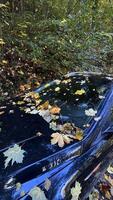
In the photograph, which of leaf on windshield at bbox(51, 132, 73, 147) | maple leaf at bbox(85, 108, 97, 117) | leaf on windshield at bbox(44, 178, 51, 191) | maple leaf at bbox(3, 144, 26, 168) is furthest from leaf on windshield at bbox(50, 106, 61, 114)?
leaf on windshield at bbox(44, 178, 51, 191)

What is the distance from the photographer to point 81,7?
9148mm

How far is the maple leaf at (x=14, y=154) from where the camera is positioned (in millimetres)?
3348

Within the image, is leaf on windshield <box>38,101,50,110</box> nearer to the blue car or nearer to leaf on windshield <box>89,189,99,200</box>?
the blue car

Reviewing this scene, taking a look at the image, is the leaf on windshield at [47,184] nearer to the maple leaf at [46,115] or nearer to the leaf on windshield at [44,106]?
the maple leaf at [46,115]

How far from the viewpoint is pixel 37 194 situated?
10.2 feet

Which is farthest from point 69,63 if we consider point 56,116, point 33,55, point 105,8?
point 56,116

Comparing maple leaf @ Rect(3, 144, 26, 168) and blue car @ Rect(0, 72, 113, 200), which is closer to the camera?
blue car @ Rect(0, 72, 113, 200)

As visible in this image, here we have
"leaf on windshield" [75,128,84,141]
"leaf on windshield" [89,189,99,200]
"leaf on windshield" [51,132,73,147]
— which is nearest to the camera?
"leaf on windshield" [51,132,73,147]

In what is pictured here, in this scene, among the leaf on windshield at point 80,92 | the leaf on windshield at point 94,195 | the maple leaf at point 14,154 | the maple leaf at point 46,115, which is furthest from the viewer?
the leaf on windshield at point 80,92

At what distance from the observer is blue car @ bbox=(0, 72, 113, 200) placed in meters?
3.24

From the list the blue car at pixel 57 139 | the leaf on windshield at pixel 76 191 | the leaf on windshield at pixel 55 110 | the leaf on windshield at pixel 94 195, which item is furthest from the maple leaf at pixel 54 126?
the leaf on windshield at pixel 94 195

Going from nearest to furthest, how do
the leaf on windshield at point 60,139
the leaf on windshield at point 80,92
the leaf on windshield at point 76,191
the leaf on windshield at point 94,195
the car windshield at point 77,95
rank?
the leaf on windshield at point 76,191 → the leaf on windshield at point 60,139 → the car windshield at point 77,95 → the leaf on windshield at point 94,195 → the leaf on windshield at point 80,92

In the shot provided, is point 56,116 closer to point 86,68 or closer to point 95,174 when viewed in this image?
point 95,174

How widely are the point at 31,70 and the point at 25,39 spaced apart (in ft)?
3.00
